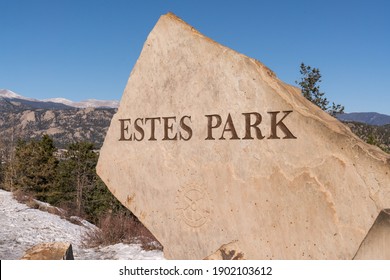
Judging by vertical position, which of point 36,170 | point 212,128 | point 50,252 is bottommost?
point 50,252

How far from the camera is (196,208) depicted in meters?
4.88

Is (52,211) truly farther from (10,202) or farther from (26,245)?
(26,245)

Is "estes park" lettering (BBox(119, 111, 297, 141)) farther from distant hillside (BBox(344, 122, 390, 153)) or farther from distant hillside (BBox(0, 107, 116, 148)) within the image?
distant hillside (BBox(0, 107, 116, 148))

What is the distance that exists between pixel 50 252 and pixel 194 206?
2220 millimetres

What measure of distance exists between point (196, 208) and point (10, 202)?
13540 millimetres

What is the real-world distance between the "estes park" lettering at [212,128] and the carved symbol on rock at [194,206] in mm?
655

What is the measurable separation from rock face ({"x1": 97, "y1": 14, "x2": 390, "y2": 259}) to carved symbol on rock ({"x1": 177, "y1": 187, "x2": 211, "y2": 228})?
0.04ft

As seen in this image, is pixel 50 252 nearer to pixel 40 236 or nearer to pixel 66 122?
pixel 40 236

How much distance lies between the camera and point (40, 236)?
35.6ft

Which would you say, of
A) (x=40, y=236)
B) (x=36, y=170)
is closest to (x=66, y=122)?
Result: (x=36, y=170)

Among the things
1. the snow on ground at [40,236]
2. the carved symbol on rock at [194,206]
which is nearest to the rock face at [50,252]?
the carved symbol on rock at [194,206]

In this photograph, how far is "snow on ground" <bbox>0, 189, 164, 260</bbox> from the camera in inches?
334

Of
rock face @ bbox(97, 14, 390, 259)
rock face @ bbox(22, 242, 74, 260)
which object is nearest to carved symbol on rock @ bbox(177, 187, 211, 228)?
rock face @ bbox(97, 14, 390, 259)
